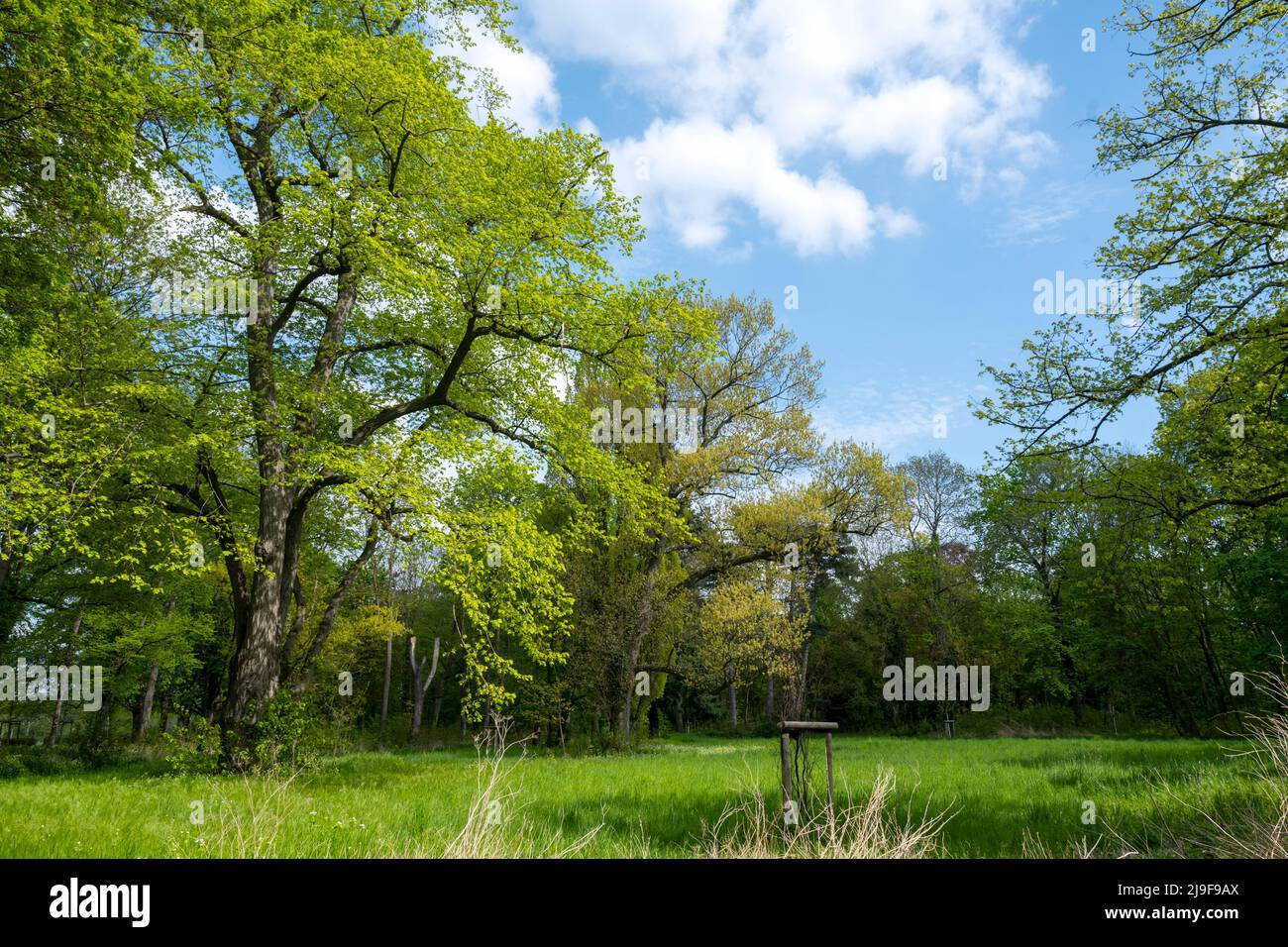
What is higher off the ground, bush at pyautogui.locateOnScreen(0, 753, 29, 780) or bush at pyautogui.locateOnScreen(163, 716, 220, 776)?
bush at pyautogui.locateOnScreen(163, 716, 220, 776)

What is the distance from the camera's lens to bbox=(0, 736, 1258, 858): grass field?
5.27m

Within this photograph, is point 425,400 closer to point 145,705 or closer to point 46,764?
point 46,764

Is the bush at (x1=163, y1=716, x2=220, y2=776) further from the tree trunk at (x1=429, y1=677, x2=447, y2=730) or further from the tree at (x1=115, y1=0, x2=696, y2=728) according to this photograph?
the tree trunk at (x1=429, y1=677, x2=447, y2=730)

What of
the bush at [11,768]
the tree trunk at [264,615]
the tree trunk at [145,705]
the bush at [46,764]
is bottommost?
the tree trunk at [145,705]

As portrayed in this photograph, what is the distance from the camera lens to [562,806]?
8805mm

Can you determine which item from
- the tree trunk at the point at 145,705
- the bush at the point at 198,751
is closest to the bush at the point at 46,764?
the bush at the point at 198,751

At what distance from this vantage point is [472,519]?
1259 cm

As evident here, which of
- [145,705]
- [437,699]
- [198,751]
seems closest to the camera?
[198,751]

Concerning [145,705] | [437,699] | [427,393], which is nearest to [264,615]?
[427,393]

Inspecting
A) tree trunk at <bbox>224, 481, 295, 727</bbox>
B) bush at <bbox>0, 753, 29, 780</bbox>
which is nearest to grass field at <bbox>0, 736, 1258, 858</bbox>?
tree trunk at <bbox>224, 481, 295, 727</bbox>

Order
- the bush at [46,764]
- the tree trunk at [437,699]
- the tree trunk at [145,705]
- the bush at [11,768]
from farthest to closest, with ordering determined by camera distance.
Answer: the tree trunk at [437,699] < the tree trunk at [145,705] < the bush at [46,764] < the bush at [11,768]

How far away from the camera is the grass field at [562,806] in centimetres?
527

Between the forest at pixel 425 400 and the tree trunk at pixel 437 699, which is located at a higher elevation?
the forest at pixel 425 400

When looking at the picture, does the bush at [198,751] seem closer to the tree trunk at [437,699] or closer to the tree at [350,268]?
the tree at [350,268]
